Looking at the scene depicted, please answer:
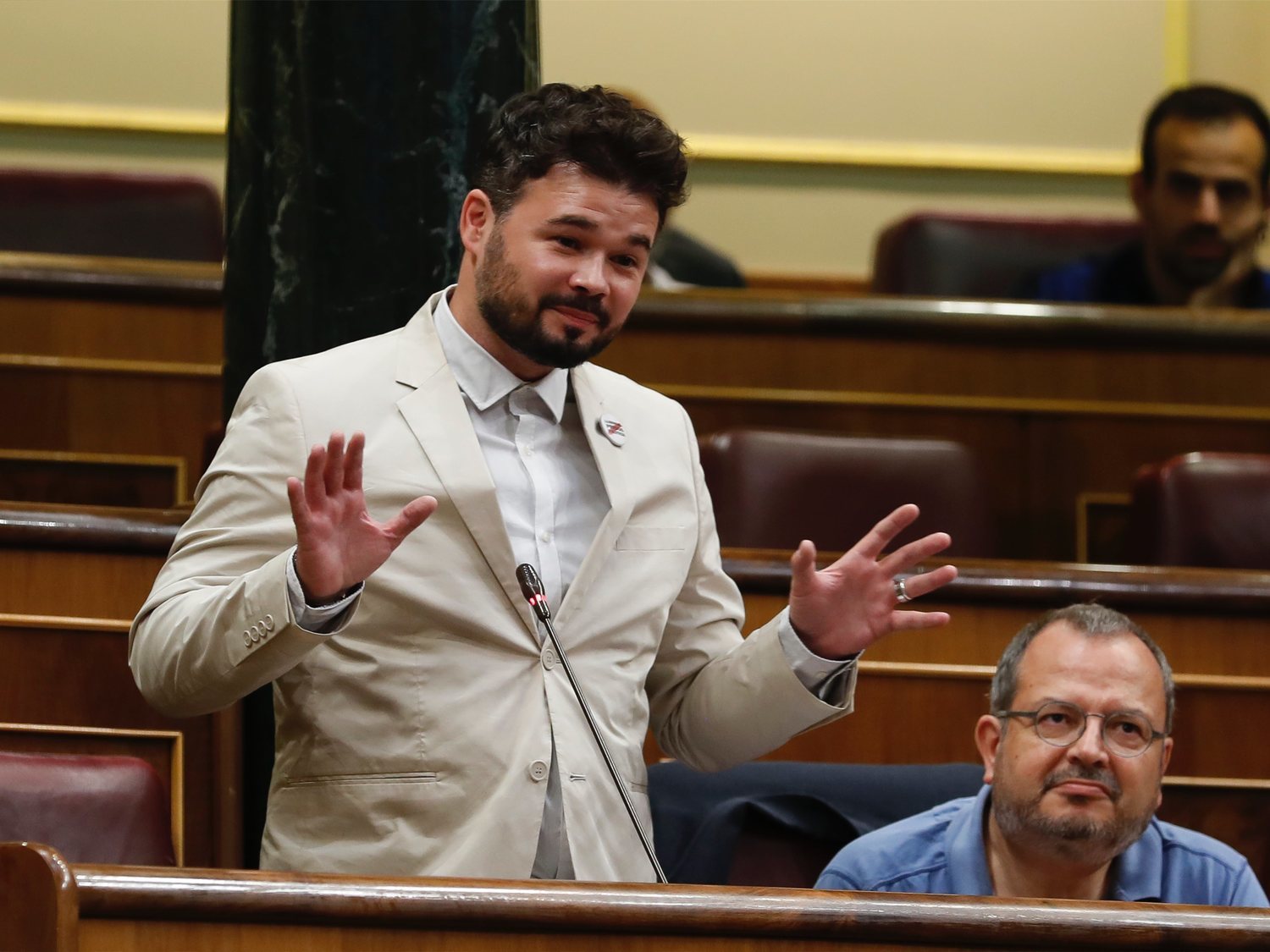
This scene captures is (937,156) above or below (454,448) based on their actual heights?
above

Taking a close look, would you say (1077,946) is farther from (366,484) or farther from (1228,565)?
(1228,565)

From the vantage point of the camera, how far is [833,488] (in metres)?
1.42

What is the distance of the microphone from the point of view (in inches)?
32.8

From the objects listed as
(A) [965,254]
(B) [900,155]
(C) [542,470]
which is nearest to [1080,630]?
(C) [542,470]

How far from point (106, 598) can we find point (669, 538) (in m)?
0.39

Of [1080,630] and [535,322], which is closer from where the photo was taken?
[535,322]

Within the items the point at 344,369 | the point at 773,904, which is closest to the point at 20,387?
the point at 344,369

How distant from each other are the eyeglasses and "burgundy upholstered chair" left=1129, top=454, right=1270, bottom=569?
1.25 ft

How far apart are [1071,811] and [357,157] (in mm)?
588

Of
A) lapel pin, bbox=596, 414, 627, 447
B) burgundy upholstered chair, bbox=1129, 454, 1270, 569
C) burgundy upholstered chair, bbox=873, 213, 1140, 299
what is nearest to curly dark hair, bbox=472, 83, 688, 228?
lapel pin, bbox=596, 414, 627, 447

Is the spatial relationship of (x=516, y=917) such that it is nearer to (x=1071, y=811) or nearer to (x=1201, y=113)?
(x=1071, y=811)

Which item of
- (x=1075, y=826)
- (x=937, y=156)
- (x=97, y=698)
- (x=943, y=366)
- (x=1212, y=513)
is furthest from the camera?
(x=937, y=156)

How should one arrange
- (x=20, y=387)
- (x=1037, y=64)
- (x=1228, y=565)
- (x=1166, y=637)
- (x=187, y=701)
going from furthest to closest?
(x=1037, y=64) < (x=20, y=387) < (x=1228, y=565) < (x=1166, y=637) < (x=187, y=701)

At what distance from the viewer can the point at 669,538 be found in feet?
3.08
